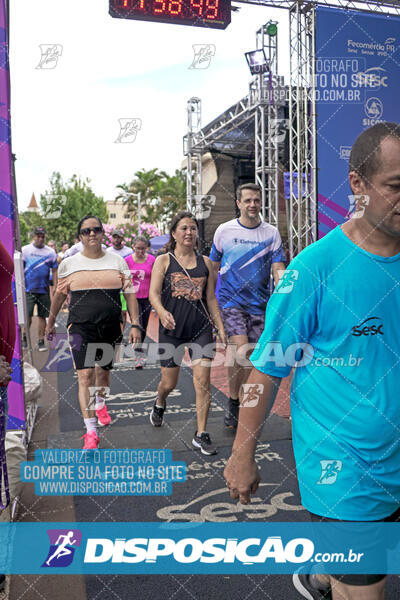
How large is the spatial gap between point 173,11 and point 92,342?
17.4 feet

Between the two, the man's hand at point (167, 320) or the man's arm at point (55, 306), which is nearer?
the man's hand at point (167, 320)

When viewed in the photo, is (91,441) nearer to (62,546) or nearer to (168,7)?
(62,546)

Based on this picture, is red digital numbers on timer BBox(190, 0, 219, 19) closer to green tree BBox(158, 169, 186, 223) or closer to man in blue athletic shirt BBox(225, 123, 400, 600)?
man in blue athletic shirt BBox(225, 123, 400, 600)

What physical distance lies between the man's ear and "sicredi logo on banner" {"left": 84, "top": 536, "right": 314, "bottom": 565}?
1713 millimetres

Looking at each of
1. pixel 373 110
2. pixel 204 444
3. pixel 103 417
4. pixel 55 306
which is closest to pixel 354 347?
pixel 204 444

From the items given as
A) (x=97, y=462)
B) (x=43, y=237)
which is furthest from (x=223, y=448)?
(x=43, y=237)

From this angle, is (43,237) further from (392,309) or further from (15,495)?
(392,309)

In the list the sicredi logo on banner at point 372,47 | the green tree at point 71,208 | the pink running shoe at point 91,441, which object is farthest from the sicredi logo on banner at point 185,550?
the green tree at point 71,208

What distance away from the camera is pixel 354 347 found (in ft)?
5.36

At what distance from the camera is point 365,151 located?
1619 mm

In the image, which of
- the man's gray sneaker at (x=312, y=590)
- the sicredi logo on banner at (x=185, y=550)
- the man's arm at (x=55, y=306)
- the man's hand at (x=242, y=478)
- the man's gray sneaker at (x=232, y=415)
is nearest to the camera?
the man's hand at (x=242, y=478)

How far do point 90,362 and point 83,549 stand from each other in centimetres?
181

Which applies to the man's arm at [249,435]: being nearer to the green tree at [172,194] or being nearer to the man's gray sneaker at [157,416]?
the man's gray sneaker at [157,416]

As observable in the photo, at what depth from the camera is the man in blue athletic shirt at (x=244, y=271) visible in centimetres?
522
